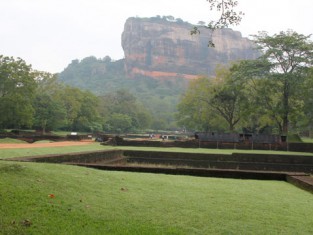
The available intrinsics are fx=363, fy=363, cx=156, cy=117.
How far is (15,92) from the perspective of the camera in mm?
39094

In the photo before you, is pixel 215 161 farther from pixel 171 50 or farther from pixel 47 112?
pixel 171 50

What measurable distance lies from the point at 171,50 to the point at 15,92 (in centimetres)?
14100

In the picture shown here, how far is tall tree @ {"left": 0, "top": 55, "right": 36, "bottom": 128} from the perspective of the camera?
3788 cm

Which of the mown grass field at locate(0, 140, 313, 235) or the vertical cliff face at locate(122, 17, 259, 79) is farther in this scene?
the vertical cliff face at locate(122, 17, 259, 79)

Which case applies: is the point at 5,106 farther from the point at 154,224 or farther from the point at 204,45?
the point at 204,45

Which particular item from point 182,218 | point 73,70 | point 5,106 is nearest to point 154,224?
point 182,218

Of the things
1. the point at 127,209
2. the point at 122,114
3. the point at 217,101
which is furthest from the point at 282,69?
the point at 122,114

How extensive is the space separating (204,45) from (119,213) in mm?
179853

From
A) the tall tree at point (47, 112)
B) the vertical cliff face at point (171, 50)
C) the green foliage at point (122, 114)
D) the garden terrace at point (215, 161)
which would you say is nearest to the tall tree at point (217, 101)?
the garden terrace at point (215, 161)

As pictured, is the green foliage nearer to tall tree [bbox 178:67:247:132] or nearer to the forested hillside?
tall tree [bbox 178:67:247:132]

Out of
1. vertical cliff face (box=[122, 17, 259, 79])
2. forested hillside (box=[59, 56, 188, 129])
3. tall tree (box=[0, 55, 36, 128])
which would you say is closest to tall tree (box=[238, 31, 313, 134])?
tall tree (box=[0, 55, 36, 128])

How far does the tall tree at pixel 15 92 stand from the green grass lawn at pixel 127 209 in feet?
110

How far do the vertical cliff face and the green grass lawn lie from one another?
15815 cm

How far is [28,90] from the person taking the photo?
131ft
